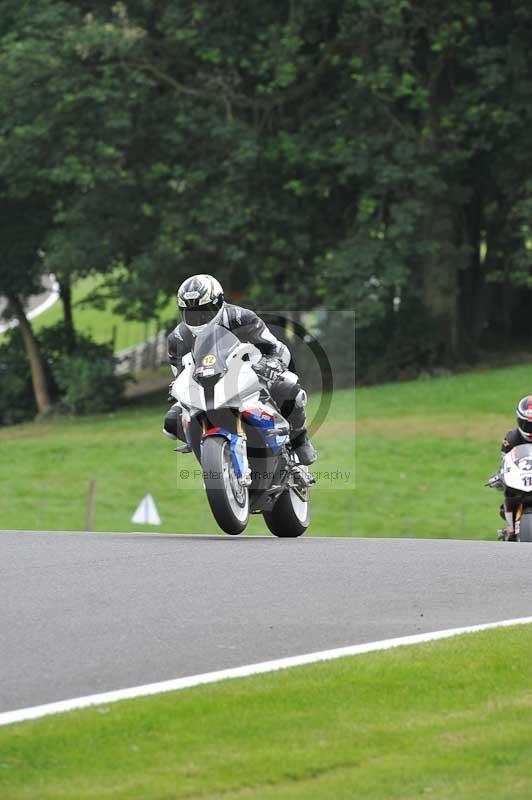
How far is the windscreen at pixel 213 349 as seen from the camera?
13234mm

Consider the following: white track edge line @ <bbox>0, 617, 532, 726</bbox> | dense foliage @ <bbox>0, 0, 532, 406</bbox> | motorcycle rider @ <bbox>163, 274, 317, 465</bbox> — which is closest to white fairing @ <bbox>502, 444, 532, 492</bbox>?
motorcycle rider @ <bbox>163, 274, 317, 465</bbox>

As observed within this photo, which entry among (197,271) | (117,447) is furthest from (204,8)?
(117,447)

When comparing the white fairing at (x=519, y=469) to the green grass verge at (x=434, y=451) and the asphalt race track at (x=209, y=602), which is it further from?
the green grass verge at (x=434, y=451)

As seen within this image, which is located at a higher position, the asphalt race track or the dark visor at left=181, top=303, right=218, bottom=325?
the dark visor at left=181, top=303, right=218, bottom=325

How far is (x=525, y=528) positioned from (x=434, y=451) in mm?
23598

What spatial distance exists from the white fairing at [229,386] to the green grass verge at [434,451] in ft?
57.0

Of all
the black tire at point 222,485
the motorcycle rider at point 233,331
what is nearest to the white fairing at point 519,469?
the motorcycle rider at point 233,331

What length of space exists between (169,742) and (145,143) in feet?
133

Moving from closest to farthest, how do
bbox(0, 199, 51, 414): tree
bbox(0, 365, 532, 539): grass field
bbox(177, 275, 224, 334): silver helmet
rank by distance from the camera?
bbox(177, 275, 224, 334): silver helmet, bbox(0, 365, 532, 539): grass field, bbox(0, 199, 51, 414): tree

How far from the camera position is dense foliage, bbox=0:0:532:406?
43062 millimetres

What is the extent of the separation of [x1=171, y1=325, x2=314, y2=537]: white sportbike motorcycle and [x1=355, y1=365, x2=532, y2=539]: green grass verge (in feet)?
55.3

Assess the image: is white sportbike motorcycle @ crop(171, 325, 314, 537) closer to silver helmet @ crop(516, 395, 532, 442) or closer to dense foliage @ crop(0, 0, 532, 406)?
silver helmet @ crop(516, 395, 532, 442)

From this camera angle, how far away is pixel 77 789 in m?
6.40

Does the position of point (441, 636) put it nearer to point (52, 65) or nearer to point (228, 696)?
point (228, 696)
